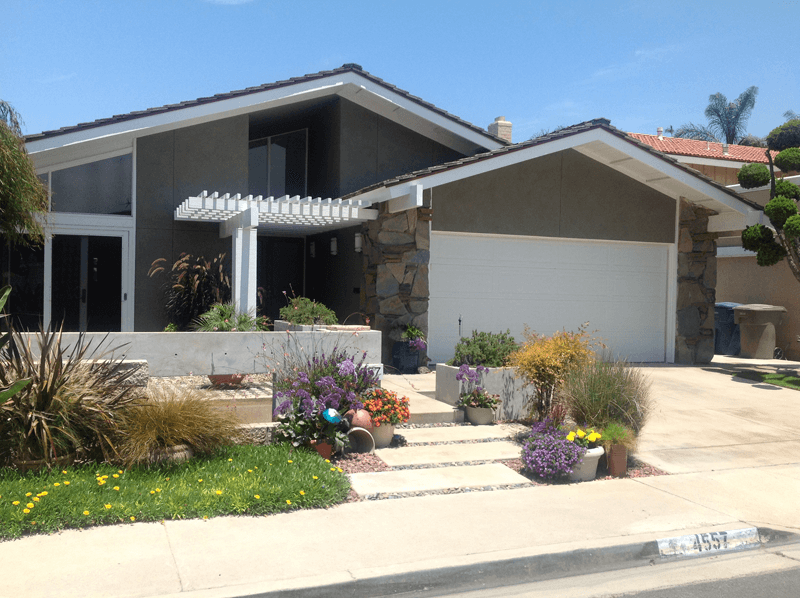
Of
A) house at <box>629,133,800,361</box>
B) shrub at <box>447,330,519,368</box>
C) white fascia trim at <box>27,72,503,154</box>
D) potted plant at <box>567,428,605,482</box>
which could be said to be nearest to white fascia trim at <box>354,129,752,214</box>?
house at <box>629,133,800,361</box>

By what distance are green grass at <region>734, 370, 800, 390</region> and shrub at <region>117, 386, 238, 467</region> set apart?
9.76m

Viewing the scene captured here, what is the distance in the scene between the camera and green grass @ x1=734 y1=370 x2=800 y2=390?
11836 mm

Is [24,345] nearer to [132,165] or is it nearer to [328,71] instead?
[132,165]

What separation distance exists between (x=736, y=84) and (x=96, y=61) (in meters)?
41.4

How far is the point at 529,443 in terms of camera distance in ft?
22.9

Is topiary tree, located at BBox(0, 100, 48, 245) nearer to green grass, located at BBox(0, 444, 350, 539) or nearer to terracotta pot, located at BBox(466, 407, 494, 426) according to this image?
green grass, located at BBox(0, 444, 350, 539)

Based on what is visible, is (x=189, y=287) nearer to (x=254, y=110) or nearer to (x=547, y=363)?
(x=254, y=110)

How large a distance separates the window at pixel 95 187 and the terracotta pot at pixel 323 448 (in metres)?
7.56

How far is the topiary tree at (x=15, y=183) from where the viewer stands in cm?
893

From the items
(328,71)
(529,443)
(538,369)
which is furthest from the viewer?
(328,71)

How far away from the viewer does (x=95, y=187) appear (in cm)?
1228

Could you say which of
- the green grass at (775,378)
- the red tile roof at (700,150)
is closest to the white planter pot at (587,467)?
the green grass at (775,378)

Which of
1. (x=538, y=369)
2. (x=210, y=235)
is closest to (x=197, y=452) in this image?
(x=538, y=369)

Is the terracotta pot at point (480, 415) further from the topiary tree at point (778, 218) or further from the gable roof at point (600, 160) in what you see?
the topiary tree at point (778, 218)
